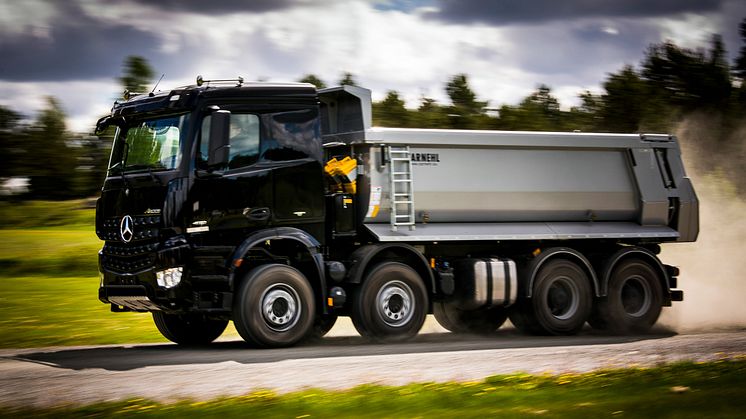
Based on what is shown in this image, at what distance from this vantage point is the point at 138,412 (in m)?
8.06

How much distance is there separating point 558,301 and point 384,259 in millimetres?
3179

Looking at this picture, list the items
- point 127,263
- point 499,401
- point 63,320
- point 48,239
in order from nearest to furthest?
1. point 499,401
2. point 127,263
3. point 63,320
4. point 48,239

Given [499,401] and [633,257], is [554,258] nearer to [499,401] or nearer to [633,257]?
[633,257]

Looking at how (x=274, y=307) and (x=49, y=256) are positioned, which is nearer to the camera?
(x=274, y=307)

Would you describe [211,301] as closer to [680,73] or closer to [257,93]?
[257,93]

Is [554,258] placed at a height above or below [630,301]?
above

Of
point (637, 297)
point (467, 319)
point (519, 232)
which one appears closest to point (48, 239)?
point (467, 319)

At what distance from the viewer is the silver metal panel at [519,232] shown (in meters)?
13.9

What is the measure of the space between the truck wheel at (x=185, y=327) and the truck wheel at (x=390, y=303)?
2276 millimetres

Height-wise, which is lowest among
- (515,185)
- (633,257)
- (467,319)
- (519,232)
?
(467,319)

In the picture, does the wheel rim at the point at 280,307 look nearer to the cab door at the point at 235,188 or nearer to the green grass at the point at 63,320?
the cab door at the point at 235,188

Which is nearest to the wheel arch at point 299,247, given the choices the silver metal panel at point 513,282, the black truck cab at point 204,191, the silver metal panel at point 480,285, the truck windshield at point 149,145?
the black truck cab at point 204,191

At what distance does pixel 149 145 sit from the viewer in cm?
1279

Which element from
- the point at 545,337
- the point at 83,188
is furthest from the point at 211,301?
the point at 83,188
